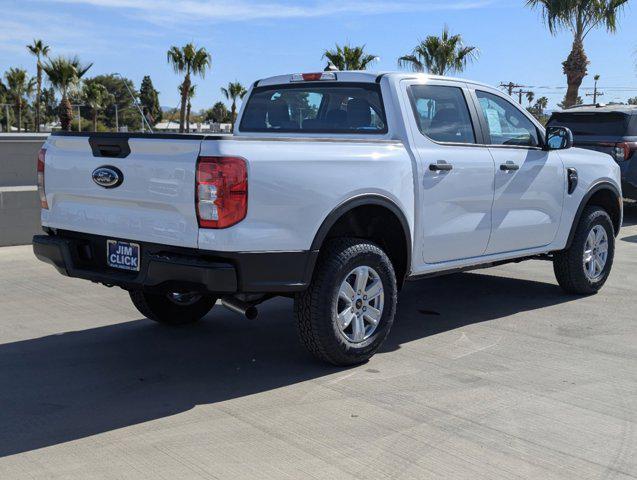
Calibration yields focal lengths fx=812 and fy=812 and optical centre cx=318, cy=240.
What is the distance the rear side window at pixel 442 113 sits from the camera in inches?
227

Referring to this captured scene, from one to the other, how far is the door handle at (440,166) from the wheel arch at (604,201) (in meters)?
1.97

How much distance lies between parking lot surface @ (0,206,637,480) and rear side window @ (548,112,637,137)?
6.81 meters

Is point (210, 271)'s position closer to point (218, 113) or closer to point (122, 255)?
point (122, 255)

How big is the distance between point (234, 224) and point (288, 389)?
3.50 feet

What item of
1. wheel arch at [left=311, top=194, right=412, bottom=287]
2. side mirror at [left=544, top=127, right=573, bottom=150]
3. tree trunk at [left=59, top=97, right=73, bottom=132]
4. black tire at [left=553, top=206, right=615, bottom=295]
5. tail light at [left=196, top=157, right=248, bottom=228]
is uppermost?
tree trunk at [left=59, top=97, right=73, bottom=132]

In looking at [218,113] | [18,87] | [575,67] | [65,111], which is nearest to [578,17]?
[575,67]

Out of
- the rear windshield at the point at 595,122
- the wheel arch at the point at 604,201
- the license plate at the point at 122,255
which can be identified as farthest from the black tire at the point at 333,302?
the rear windshield at the point at 595,122

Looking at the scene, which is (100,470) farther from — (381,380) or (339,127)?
(339,127)

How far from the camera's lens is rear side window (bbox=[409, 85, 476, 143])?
18.9ft

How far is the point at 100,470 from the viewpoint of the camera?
11.9 ft

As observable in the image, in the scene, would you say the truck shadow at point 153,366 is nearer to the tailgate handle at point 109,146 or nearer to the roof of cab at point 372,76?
the tailgate handle at point 109,146

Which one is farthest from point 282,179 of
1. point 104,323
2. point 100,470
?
point 104,323

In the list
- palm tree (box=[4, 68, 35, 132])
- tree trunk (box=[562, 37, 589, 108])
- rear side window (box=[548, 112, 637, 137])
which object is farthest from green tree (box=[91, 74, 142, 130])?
rear side window (box=[548, 112, 637, 137])

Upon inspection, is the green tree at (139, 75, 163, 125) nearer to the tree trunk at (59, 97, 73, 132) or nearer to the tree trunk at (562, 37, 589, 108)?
the tree trunk at (59, 97, 73, 132)
